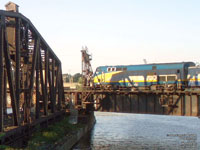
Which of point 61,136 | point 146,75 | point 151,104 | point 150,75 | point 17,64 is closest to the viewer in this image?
point 17,64

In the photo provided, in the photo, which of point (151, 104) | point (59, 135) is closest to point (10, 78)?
point (59, 135)

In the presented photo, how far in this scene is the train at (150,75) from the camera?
1554 inches

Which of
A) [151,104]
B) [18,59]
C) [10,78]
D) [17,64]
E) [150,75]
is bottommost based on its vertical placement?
[151,104]

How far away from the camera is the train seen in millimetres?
39469

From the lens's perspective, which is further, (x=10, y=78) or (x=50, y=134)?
(x=50, y=134)

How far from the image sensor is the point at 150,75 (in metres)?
42.2

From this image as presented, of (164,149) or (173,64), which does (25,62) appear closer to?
(164,149)

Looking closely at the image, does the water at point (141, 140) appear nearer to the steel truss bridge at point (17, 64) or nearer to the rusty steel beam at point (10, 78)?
the steel truss bridge at point (17, 64)

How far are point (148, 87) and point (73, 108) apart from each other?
40.8ft

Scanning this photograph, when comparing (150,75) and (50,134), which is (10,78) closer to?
(50,134)

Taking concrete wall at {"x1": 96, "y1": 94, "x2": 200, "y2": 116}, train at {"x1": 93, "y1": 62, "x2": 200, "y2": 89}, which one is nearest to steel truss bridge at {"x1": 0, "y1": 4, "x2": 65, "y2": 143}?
concrete wall at {"x1": 96, "y1": 94, "x2": 200, "y2": 116}

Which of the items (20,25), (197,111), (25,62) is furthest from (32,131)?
(197,111)

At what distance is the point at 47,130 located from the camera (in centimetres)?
3102

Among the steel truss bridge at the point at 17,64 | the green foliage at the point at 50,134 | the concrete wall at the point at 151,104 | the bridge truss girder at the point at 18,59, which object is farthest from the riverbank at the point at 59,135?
the concrete wall at the point at 151,104
